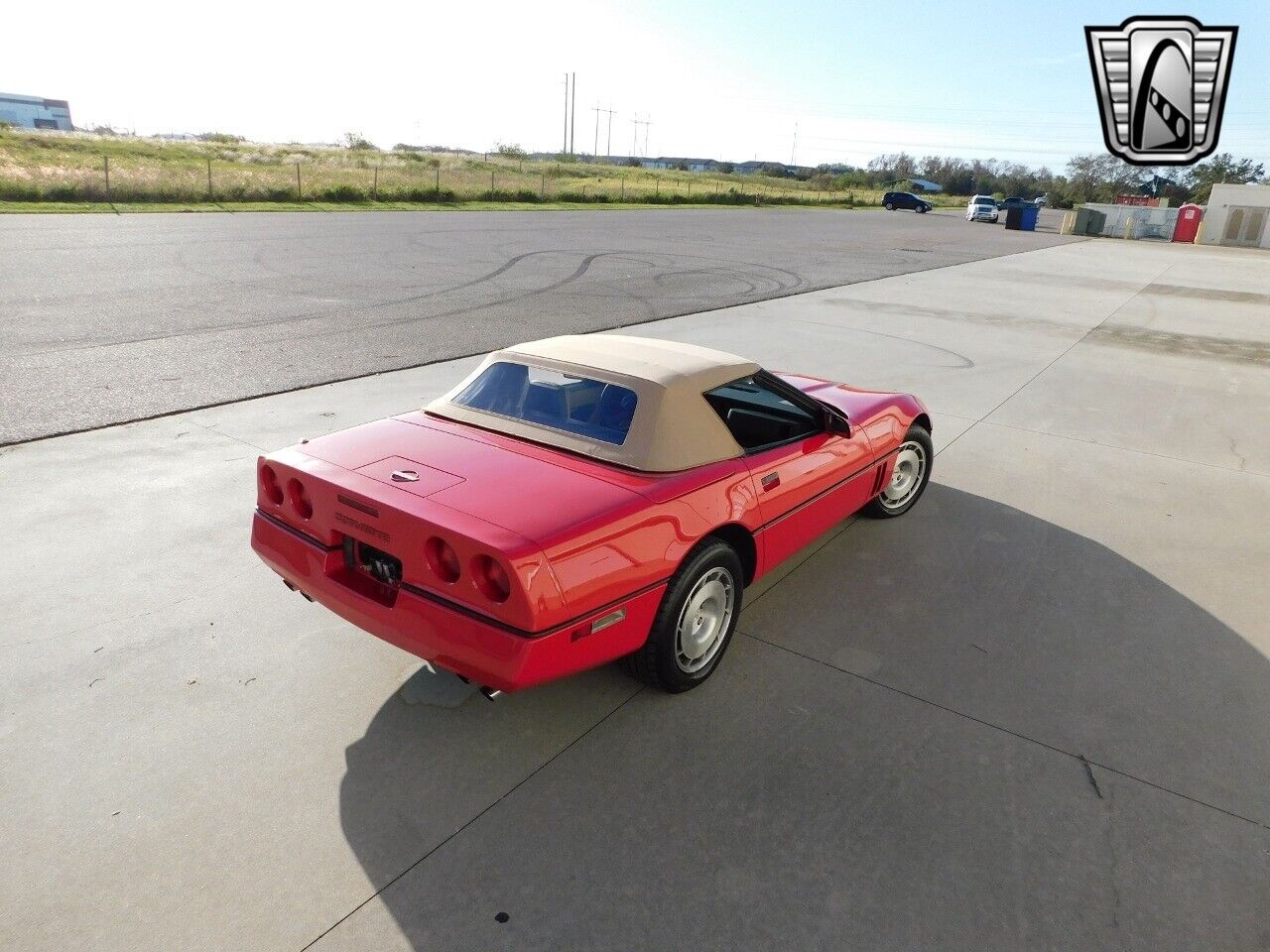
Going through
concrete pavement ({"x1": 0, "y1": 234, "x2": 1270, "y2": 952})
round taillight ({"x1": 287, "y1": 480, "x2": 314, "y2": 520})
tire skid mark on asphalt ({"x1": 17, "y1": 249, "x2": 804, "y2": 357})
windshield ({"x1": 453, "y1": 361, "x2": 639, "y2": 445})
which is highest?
windshield ({"x1": 453, "y1": 361, "x2": 639, "y2": 445})

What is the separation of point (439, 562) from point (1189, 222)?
162ft

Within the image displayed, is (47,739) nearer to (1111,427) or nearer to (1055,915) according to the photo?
(1055,915)

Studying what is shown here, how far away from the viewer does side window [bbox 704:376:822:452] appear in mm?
4039

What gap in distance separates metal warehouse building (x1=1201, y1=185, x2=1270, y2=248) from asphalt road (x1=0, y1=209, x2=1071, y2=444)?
25.2 m

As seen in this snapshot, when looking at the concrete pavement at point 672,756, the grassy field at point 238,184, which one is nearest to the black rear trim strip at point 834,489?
the concrete pavement at point 672,756

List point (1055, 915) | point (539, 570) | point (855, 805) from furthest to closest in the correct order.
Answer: point (855, 805), point (539, 570), point (1055, 915)

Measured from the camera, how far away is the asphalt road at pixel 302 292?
7277 mm

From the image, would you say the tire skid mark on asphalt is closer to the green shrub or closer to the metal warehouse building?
the green shrub

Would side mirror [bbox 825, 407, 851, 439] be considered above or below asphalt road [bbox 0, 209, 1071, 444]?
above

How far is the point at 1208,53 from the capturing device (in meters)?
9.54

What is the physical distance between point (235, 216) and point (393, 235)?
18.7 ft

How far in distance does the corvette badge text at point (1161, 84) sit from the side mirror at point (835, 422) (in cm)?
798

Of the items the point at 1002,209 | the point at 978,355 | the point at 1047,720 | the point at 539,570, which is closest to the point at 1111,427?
the point at 978,355

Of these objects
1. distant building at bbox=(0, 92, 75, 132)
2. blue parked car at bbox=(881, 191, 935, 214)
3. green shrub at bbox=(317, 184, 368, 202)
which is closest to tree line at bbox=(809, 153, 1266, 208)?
blue parked car at bbox=(881, 191, 935, 214)
